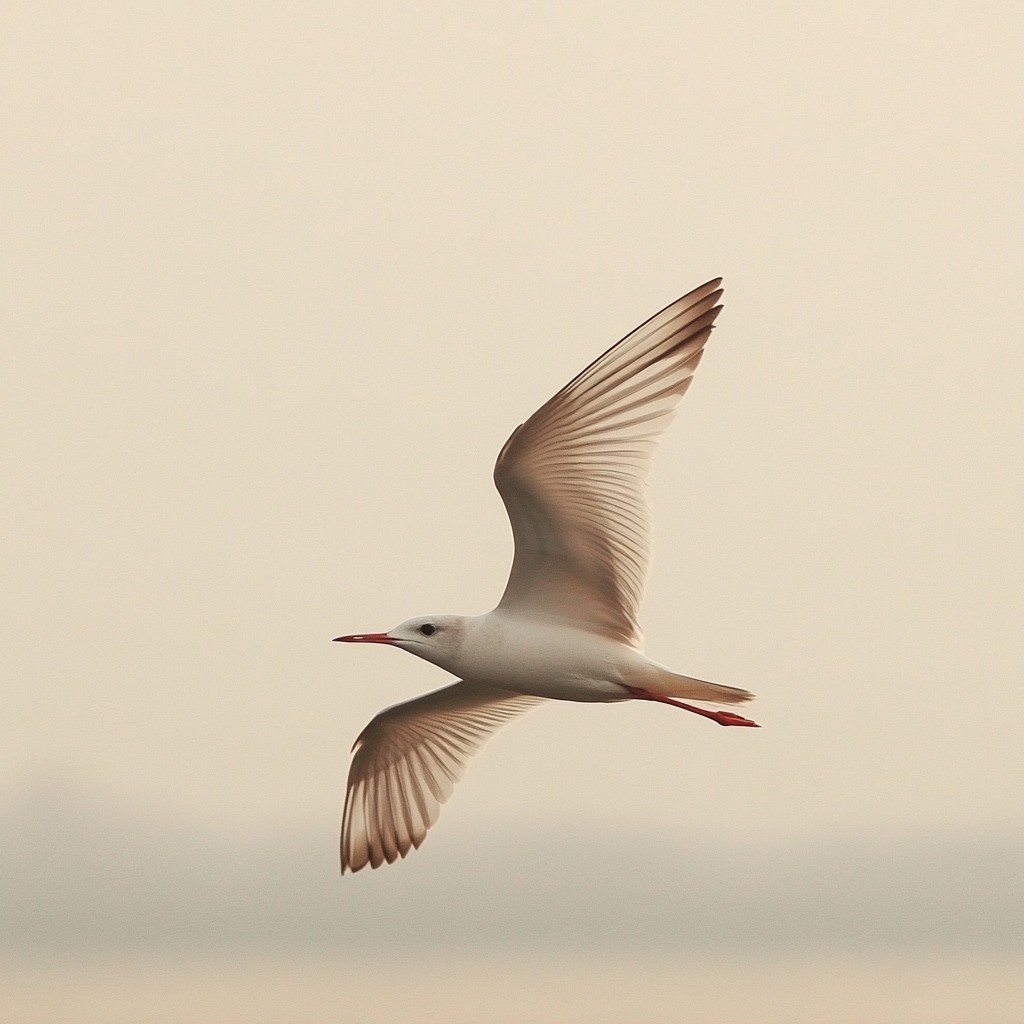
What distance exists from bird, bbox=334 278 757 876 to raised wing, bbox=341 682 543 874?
152cm

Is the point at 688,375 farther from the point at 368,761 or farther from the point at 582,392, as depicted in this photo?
the point at 368,761

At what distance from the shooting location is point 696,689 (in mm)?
8766

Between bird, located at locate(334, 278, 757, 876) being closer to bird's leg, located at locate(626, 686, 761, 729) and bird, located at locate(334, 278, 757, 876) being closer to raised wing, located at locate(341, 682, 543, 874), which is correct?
bird's leg, located at locate(626, 686, 761, 729)

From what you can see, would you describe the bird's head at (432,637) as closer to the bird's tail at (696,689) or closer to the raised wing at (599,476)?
the raised wing at (599,476)

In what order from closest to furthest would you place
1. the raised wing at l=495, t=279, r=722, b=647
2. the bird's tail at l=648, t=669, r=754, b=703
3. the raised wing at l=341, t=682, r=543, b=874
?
the raised wing at l=495, t=279, r=722, b=647, the bird's tail at l=648, t=669, r=754, b=703, the raised wing at l=341, t=682, r=543, b=874

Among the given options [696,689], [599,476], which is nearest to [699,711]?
[696,689]

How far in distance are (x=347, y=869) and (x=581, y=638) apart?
2909mm

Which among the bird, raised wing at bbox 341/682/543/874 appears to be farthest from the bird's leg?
raised wing at bbox 341/682/543/874

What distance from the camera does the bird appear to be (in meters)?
8.33

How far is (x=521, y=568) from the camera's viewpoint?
29.1 feet

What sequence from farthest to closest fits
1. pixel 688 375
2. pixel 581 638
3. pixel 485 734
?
pixel 485 734
pixel 581 638
pixel 688 375

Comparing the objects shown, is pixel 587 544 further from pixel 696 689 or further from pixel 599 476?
pixel 696 689

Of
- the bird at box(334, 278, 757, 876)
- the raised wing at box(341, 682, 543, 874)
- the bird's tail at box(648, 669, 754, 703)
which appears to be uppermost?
the bird at box(334, 278, 757, 876)

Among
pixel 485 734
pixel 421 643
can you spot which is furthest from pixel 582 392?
pixel 485 734
